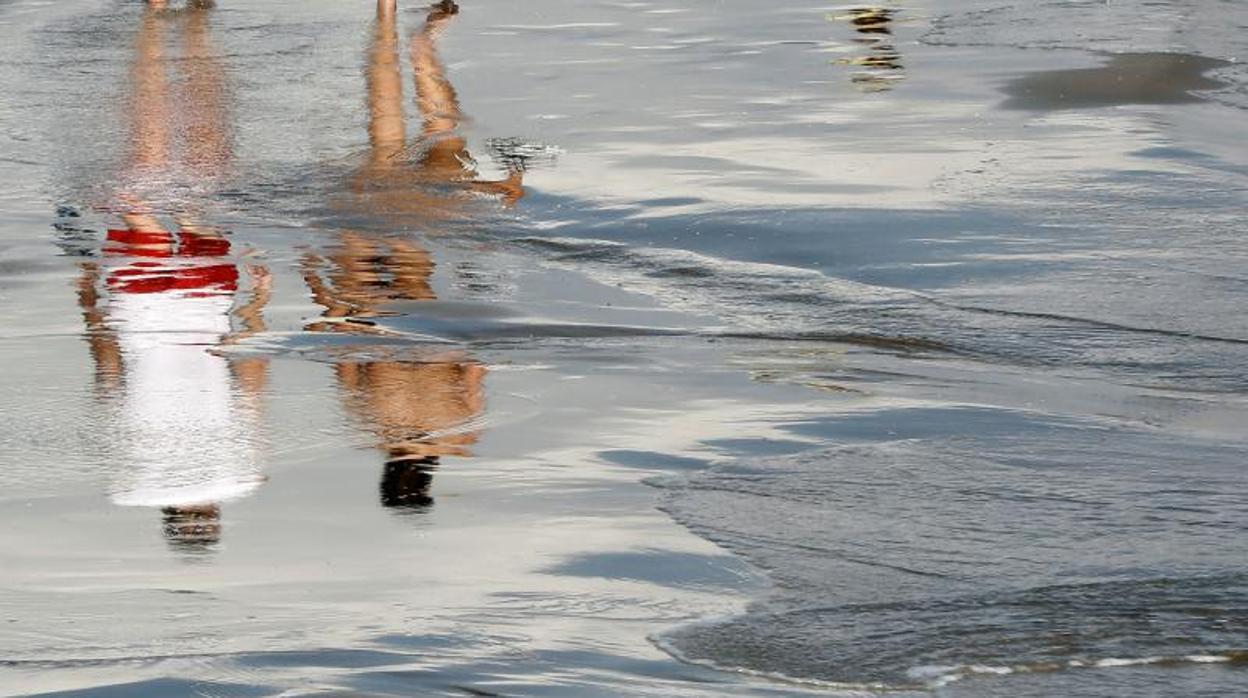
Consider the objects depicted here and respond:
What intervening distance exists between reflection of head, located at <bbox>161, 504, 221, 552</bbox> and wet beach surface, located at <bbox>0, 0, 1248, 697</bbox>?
0.02 meters

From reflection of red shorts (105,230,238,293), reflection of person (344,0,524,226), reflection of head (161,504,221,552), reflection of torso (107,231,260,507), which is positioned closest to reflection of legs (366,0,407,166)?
reflection of person (344,0,524,226)

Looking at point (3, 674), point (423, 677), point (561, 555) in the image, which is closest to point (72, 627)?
point (3, 674)

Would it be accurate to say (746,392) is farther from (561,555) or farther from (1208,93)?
(1208,93)

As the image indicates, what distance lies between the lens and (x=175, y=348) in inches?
269

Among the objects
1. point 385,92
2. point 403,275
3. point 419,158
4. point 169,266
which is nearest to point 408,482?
point 403,275

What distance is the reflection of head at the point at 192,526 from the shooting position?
4.96 meters

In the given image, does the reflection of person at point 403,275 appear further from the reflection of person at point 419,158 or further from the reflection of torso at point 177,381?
the reflection of torso at point 177,381

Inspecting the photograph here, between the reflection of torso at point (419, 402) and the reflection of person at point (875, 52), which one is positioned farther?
the reflection of person at point (875, 52)

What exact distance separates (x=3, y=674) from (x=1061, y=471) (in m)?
2.62

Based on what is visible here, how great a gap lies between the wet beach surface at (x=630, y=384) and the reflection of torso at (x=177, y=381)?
0.02 m

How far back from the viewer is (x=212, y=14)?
1653 centimetres

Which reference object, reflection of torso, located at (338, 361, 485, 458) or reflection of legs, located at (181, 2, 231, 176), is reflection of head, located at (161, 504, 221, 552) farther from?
reflection of legs, located at (181, 2, 231, 176)

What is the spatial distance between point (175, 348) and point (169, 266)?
139 cm

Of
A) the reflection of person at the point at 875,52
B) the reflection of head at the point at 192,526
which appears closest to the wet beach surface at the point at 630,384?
the reflection of head at the point at 192,526
